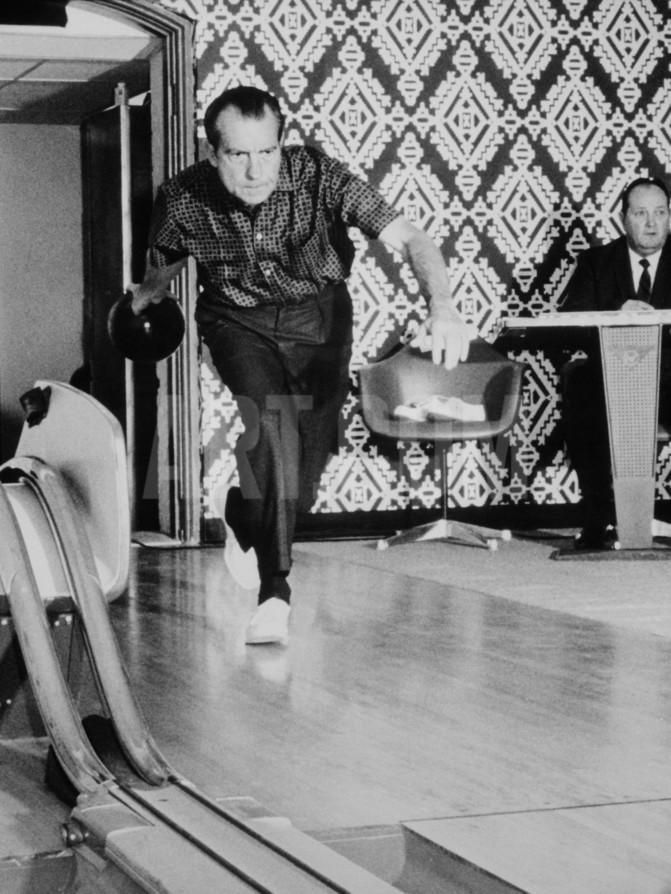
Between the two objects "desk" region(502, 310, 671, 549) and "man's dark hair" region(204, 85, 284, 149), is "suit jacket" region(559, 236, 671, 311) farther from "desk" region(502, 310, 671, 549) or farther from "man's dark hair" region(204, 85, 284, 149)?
"man's dark hair" region(204, 85, 284, 149)

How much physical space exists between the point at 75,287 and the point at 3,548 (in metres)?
8.62

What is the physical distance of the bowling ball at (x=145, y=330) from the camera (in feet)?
12.4

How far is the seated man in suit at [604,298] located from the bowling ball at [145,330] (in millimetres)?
2572

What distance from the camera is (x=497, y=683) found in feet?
10.5

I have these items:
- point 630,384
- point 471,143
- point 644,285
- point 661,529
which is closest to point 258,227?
point 630,384

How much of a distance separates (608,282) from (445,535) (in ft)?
4.15

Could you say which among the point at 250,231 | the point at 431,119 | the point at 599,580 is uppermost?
the point at 431,119

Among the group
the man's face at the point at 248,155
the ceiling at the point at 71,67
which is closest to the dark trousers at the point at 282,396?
the man's face at the point at 248,155

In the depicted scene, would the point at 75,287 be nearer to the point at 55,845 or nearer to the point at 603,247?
the point at 603,247

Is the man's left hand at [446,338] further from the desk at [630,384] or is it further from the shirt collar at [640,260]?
the shirt collar at [640,260]

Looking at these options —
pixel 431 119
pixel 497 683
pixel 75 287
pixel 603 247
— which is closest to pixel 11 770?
pixel 497 683

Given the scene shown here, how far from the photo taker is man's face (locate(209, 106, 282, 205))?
11.9ft

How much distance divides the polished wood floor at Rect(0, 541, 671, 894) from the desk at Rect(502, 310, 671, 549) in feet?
2.03

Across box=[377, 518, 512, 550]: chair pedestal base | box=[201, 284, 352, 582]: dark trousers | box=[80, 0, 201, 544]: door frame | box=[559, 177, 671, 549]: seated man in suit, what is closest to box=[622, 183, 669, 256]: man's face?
box=[559, 177, 671, 549]: seated man in suit
